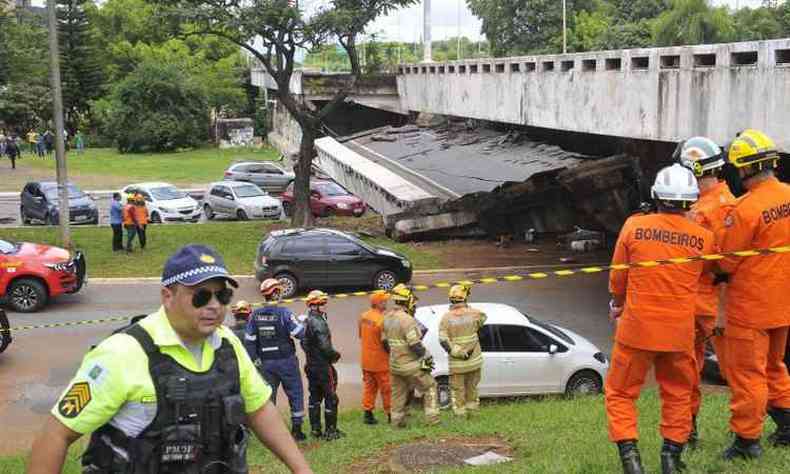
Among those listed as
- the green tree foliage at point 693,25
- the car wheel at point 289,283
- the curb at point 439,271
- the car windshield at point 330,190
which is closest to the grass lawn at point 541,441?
the car wheel at point 289,283

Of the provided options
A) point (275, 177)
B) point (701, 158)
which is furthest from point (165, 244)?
point (701, 158)

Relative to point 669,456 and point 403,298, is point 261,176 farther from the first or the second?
point 669,456

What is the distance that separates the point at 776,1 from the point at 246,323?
57466mm

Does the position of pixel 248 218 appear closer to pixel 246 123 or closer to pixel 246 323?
pixel 246 323

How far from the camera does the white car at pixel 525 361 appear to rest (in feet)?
39.6

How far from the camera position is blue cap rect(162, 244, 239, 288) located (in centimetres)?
353

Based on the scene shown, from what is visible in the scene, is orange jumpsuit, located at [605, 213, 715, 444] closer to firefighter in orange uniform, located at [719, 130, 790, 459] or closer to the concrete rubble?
firefighter in orange uniform, located at [719, 130, 790, 459]

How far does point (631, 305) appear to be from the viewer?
17.9 feet

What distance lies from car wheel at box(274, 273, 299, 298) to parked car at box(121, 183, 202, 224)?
12115 millimetres

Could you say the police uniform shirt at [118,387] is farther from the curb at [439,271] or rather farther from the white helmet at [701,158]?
the curb at [439,271]

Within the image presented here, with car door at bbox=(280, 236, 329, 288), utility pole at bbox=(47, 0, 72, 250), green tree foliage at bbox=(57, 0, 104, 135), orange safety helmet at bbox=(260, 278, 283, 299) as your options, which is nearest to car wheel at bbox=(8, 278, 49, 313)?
car door at bbox=(280, 236, 329, 288)

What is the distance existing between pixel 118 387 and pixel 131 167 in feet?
160

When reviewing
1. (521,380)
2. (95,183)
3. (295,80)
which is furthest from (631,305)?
(95,183)

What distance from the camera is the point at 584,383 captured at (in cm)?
1241
